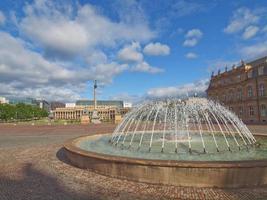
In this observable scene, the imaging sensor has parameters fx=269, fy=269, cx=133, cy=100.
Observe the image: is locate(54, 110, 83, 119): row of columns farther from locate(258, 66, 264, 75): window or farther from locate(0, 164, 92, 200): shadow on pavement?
locate(0, 164, 92, 200): shadow on pavement

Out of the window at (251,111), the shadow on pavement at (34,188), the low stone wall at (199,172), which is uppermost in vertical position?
the window at (251,111)

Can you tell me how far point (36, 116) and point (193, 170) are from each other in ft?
443

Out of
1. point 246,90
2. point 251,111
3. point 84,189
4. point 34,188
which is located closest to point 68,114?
point 246,90

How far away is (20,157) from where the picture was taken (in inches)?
491

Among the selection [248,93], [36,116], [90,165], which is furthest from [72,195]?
[36,116]

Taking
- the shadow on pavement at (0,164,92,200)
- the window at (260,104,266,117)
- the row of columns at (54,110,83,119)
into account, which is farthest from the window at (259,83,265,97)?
the row of columns at (54,110,83,119)

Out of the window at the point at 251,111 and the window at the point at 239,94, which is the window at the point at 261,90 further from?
the window at the point at 239,94

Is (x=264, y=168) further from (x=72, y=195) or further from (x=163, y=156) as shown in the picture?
(x=72, y=195)

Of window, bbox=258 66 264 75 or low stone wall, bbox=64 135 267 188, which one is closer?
low stone wall, bbox=64 135 267 188

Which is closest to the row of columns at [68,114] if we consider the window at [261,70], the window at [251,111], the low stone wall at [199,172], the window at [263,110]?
the window at [251,111]

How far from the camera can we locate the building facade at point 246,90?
54028 millimetres

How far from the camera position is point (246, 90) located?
58.4 meters

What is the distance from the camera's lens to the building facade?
5403 centimetres

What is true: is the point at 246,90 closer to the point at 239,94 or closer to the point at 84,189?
the point at 239,94
